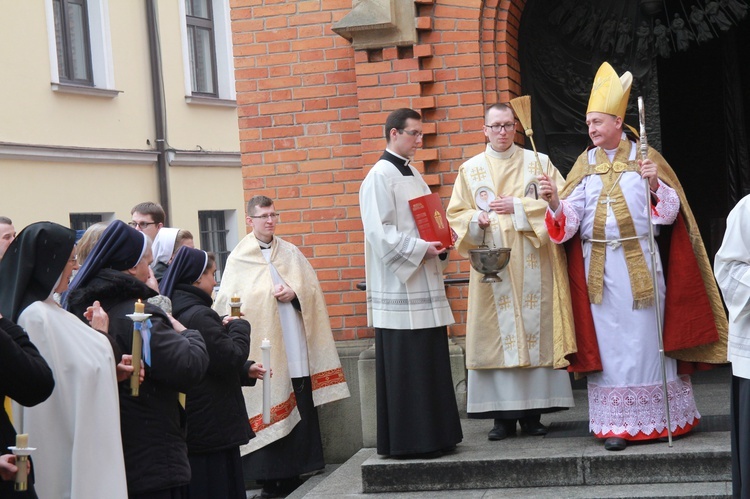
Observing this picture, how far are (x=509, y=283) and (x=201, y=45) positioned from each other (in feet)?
49.2

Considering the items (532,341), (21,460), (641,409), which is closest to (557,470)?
(641,409)

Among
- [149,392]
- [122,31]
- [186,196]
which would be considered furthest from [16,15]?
[149,392]

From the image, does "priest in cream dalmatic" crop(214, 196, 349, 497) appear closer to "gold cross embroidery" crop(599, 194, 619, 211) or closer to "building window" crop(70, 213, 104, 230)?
"gold cross embroidery" crop(599, 194, 619, 211)

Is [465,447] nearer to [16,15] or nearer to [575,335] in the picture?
[575,335]

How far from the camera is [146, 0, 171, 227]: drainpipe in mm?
19734

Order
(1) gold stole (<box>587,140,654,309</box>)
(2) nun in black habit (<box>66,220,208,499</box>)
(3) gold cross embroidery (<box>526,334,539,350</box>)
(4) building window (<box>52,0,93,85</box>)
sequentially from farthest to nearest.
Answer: (4) building window (<box>52,0,93,85</box>) < (3) gold cross embroidery (<box>526,334,539,350</box>) < (1) gold stole (<box>587,140,654,309</box>) < (2) nun in black habit (<box>66,220,208,499</box>)

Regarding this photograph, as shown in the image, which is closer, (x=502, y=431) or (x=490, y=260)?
(x=490, y=260)

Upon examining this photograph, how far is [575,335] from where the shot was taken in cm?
689

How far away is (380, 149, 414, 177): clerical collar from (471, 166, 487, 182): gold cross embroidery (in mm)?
420

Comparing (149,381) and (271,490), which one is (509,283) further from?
(149,381)

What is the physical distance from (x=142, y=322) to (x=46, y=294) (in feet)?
1.40

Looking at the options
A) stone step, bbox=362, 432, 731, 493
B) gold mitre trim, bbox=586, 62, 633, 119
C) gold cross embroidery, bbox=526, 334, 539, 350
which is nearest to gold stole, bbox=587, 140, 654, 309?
gold mitre trim, bbox=586, 62, 633, 119

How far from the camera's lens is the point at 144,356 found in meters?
4.69

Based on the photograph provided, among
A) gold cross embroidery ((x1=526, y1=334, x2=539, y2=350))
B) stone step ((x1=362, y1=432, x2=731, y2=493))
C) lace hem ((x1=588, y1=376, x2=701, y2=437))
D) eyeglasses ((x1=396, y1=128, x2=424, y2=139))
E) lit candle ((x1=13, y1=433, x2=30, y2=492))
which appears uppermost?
eyeglasses ((x1=396, y1=128, x2=424, y2=139))
